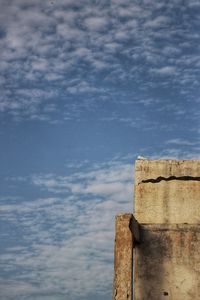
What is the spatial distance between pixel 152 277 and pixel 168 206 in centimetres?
97

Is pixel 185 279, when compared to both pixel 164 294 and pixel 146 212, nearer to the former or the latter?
pixel 164 294

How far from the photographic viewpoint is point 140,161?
294 inches

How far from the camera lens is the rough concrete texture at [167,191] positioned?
7266 mm

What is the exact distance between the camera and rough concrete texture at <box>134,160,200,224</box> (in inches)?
286

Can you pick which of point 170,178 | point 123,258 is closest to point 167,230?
point 170,178

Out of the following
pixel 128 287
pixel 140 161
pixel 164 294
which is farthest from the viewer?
pixel 140 161

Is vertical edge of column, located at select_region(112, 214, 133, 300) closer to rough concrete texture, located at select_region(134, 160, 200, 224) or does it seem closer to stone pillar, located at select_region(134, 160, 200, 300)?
stone pillar, located at select_region(134, 160, 200, 300)

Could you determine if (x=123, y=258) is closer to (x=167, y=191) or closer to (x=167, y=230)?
(x=167, y=230)

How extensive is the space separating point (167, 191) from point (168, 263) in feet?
3.18

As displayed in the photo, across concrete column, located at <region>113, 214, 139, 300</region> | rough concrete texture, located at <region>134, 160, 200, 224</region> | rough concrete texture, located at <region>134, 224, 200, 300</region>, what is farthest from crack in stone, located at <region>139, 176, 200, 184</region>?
concrete column, located at <region>113, 214, 139, 300</region>

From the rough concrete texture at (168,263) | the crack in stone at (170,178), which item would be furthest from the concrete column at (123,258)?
the crack in stone at (170,178)

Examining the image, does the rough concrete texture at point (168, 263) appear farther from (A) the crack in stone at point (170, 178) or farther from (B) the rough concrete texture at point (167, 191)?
(A) the crack in stone at point (170, 178)

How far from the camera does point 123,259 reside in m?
6.41

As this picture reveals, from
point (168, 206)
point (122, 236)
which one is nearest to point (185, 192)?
point (168, 206)
